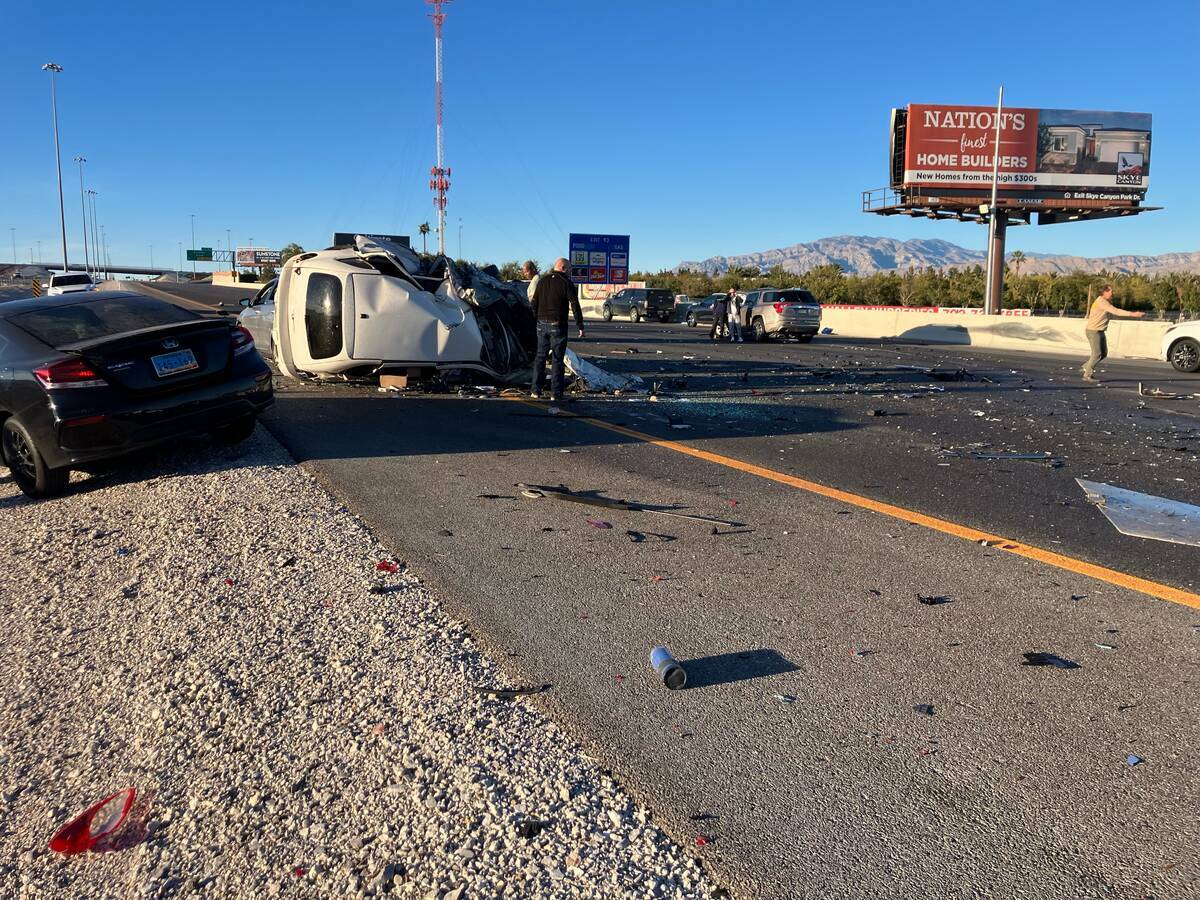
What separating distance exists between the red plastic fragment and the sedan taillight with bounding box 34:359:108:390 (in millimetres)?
4575

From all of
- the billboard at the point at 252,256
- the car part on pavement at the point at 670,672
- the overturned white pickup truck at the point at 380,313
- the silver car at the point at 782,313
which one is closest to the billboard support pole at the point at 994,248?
the silver car at the point at 782,313

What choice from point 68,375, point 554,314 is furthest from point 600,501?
point 554,314

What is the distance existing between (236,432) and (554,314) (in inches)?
181

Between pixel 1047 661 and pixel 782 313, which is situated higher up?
pixel 782 313

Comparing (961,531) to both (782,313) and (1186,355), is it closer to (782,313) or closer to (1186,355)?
(1186,355)

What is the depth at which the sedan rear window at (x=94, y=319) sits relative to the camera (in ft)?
22.7

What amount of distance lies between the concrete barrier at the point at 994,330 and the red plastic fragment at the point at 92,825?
92.3 ft

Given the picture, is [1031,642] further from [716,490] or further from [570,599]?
[716,490]

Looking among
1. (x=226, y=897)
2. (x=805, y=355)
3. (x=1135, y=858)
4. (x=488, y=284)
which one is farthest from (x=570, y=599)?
(x=805, y=355)

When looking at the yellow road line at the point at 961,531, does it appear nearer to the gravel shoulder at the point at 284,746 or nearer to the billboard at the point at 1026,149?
the gravel shoulder at the point at 284,746

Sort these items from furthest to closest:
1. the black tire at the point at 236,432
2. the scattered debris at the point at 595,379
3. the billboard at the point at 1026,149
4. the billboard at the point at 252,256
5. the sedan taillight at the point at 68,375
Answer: the billboard at the point at 252,256 → the billboard at the point at 1026,149 → the scattered debris at the point at 595,379 → the black tire at the point at 236,432 → the sedan taillight at the point at 68,375

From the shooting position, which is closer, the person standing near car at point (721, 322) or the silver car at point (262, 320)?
the silver car at point (262, 320)

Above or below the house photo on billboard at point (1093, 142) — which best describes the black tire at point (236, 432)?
below

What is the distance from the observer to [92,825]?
2.65 m
